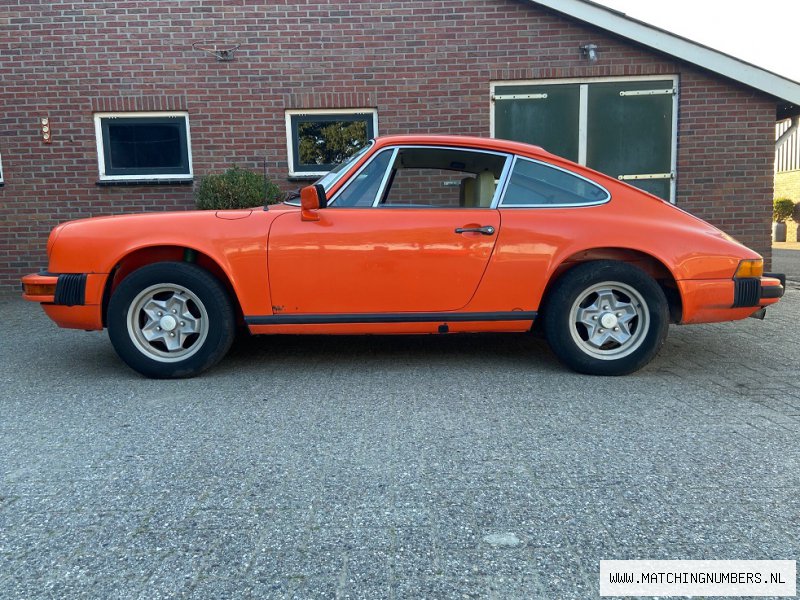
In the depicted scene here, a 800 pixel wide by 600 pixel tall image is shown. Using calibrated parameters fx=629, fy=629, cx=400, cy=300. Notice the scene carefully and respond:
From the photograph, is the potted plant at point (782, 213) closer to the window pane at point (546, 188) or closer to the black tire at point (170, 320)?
the window pane at point (546, 188)

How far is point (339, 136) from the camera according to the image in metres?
8.05

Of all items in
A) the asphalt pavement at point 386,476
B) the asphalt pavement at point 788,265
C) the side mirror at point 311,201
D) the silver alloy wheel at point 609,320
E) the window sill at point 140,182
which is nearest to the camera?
the asphalt pavement at point 386,476

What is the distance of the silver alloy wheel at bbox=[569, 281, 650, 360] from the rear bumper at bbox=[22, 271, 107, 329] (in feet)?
10.2

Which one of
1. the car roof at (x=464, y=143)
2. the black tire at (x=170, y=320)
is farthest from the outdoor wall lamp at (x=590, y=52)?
the black tire at (x=170, y=320)

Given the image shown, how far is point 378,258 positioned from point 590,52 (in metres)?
5.24

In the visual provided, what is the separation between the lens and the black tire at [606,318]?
13.3 ft

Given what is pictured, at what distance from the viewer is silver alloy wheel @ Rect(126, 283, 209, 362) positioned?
409 centimetres

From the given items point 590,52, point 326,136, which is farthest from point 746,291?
point 326,136

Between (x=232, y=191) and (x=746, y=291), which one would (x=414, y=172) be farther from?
(x=232, y=191)

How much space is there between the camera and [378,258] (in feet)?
13.3

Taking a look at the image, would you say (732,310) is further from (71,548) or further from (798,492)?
(71,548)

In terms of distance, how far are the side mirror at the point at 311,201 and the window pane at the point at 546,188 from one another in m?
1.21

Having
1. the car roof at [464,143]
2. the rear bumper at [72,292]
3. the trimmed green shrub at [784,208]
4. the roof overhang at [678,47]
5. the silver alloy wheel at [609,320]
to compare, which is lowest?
the silver alloy wheel at [609,320]

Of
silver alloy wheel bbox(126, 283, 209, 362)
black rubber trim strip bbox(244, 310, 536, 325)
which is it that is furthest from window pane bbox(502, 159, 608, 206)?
silver alloy wheel bbox(126, 283, 209, 362)
